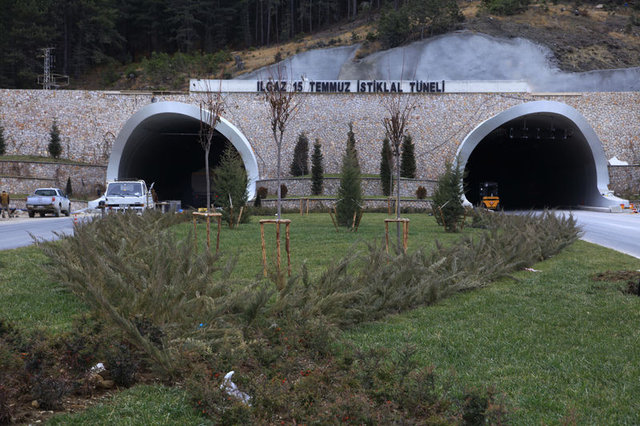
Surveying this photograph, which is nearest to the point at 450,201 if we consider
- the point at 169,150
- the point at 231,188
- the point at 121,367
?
the point at 231,188

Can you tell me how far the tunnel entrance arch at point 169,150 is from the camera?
35781mm

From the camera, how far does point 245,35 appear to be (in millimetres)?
75000

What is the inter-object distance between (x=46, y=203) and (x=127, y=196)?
916cm

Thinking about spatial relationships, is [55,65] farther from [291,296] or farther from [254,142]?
[291,296]

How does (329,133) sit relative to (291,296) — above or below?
above

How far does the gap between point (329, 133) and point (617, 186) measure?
2005 centimetres

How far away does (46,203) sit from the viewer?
102 ft

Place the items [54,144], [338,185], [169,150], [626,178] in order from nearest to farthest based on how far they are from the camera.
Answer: [338,185]
[626,178]
[54,144]
[169,150]

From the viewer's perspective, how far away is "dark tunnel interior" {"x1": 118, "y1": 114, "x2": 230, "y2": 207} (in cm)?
3803

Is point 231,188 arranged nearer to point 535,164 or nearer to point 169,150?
point 169,150

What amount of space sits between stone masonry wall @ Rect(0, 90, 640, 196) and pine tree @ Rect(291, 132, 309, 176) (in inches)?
35.5

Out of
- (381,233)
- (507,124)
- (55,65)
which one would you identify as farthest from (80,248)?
(55,65)

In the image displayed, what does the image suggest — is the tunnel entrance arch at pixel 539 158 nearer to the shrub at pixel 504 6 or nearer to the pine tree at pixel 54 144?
the shrub at pixel 504 6

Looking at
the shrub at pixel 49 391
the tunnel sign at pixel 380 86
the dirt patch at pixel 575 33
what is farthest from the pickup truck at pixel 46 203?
the dirt patch at pixel 575 33
